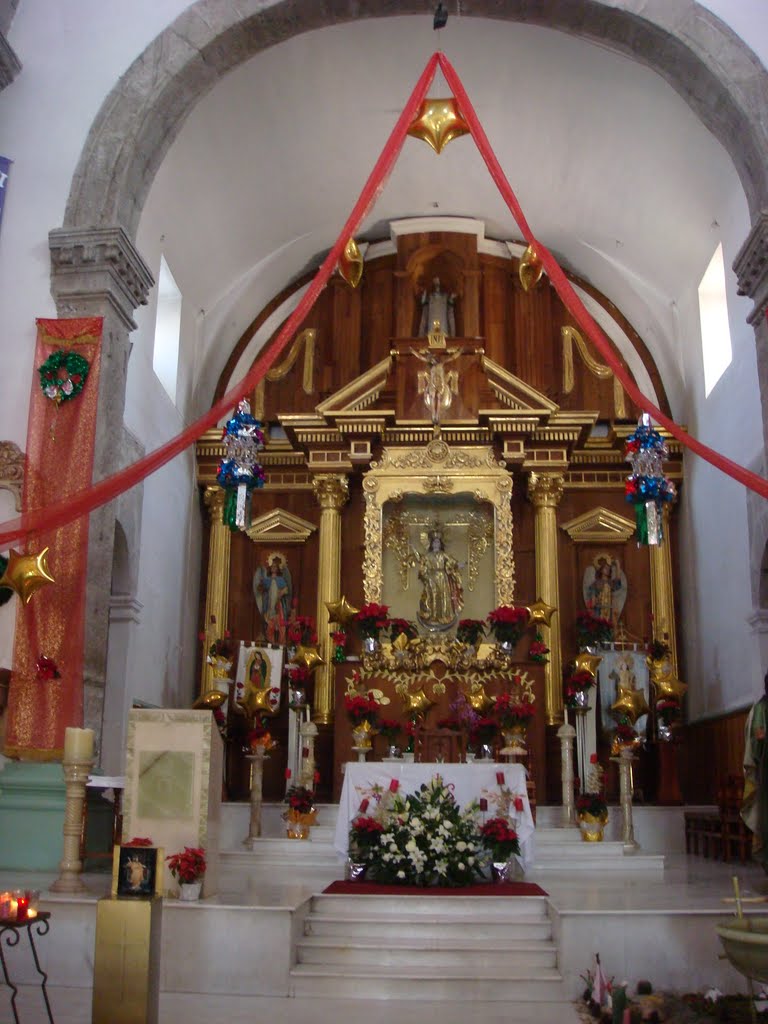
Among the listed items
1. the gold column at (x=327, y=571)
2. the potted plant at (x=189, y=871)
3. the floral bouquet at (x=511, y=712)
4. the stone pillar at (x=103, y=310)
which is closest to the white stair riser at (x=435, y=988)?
the potted plant at (x=189, y=871)

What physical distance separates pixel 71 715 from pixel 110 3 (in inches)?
250

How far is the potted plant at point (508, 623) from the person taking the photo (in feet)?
42.5

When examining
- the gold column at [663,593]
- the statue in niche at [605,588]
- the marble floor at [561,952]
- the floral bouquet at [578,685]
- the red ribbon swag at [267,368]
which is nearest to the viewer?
the marble floor at [561,952]

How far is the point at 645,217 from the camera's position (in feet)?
46.4

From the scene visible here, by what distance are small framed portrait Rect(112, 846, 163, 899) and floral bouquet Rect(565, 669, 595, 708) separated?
7405 millimetres

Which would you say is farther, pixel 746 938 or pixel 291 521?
pixel 291 521

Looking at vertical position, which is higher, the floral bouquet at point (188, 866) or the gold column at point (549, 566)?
the gold column at point (549, 566)

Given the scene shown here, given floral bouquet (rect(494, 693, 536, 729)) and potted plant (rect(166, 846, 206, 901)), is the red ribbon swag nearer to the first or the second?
potted plant (rect(166, 846, 206, 901))

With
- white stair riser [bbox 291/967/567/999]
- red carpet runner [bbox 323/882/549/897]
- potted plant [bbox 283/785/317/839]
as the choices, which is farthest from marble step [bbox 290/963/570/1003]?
potted plant [bbox 283/785/317/839]

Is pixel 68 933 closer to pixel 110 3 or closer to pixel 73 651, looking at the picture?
pixel 73 651

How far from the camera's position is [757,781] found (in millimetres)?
8914

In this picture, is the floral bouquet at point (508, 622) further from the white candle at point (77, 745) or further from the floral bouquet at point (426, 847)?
the white candle at point (77, 745)

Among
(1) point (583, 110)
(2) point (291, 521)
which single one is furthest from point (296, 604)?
(1) point (583, 110)

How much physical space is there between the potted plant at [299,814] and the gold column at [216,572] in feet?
11.9
